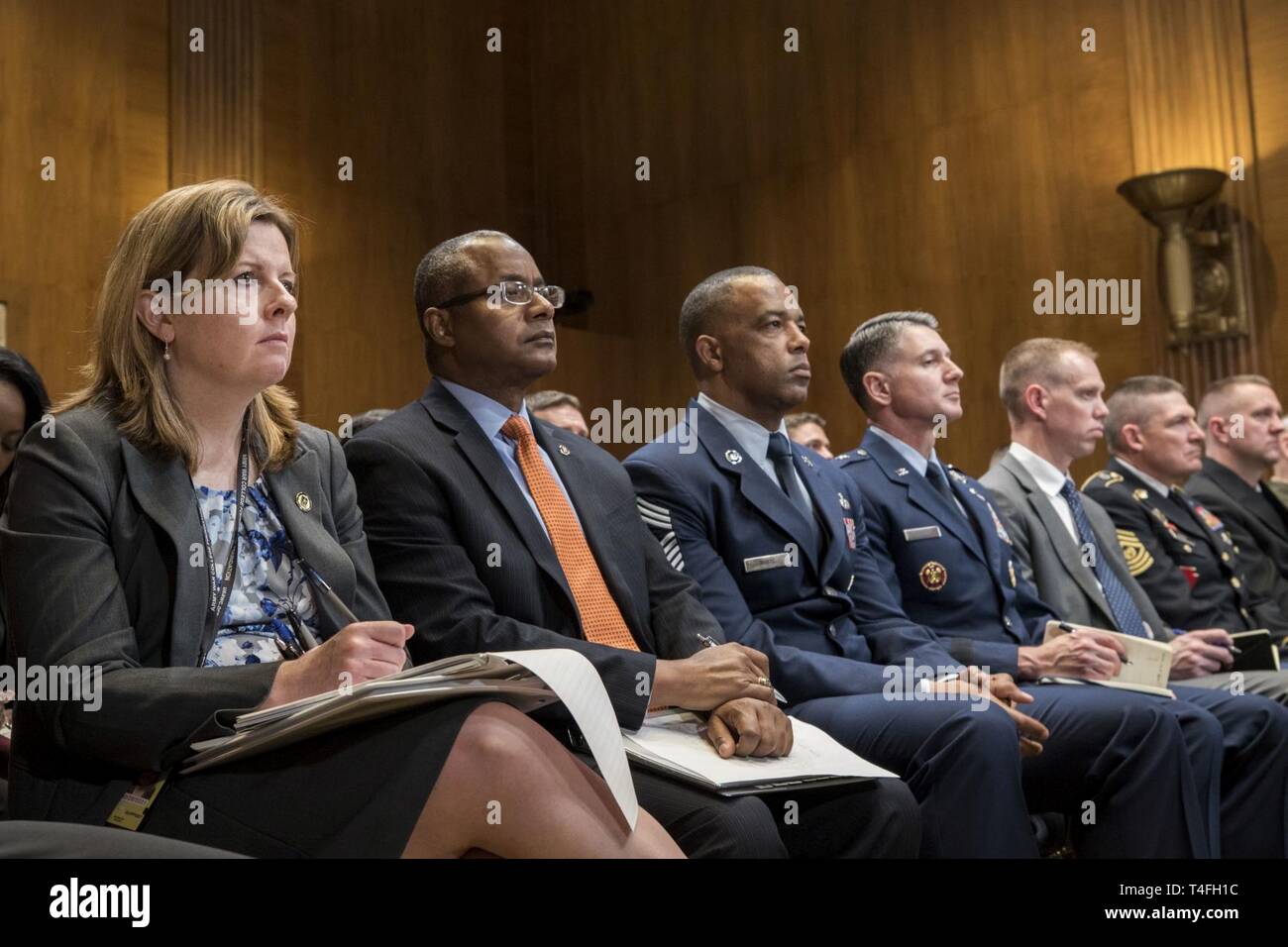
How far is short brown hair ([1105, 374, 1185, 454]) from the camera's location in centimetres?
478

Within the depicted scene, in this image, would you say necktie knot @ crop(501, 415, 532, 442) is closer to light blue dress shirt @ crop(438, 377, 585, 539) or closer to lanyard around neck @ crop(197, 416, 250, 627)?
light blue dress shirt @ crop(438, 377, 585, 539)

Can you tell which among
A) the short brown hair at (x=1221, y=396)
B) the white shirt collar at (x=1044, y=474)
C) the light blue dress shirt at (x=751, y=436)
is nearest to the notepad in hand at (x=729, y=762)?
the light blue dress shirt at (x=751, y=436)

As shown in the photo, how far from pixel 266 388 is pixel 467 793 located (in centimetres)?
83

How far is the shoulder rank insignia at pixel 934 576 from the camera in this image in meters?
3.35

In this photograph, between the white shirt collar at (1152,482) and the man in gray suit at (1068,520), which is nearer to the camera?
the man in gray suit at (1068,520)

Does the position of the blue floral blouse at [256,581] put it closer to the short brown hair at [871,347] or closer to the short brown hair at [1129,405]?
the short brown hair at [871,347]

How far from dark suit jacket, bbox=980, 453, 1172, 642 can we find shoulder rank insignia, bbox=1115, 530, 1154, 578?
0.48 feet

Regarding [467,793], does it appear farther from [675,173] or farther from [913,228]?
[675,173]

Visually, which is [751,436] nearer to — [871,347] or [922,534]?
[922,534]

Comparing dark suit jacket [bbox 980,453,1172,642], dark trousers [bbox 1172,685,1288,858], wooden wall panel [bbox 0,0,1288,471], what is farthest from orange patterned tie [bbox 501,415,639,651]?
wooden wall panel [bbox 0,0,1288,471]

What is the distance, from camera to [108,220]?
6184 millimetres

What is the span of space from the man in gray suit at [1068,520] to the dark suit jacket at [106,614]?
2.58 m
